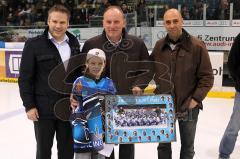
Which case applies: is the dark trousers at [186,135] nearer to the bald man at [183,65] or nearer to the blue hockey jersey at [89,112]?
the bald man at [183,65]

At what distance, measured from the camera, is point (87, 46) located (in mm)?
2449

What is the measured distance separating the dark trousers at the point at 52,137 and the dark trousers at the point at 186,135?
0.71m

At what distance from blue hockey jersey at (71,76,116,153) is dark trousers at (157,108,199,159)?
73cm

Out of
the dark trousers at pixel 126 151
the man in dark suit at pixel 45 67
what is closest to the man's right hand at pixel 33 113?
the man in dark suit at pixel 45 67

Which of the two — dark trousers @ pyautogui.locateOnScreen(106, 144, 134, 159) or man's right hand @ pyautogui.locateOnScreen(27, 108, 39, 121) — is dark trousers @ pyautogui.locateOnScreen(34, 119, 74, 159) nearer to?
man's right hand @ pyautogui.locateOnScreen(27, 108, 39, 121)

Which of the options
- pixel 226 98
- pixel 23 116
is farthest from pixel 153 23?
pixel 23 116

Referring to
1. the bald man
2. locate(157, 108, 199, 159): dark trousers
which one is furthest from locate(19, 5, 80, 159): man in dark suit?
locate(157, 108, 199, 159): dark trousers

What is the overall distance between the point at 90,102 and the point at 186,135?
908 mm

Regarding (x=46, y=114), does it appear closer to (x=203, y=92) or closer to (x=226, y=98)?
(x=203, y=92)

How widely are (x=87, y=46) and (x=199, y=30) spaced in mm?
6172

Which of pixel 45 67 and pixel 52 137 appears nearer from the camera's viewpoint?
pixel 45 67

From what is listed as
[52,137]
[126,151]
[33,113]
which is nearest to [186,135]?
[126,151]

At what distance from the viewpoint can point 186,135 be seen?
269 centimetres

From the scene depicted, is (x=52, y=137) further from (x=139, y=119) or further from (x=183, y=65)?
(x=183, y=65)
